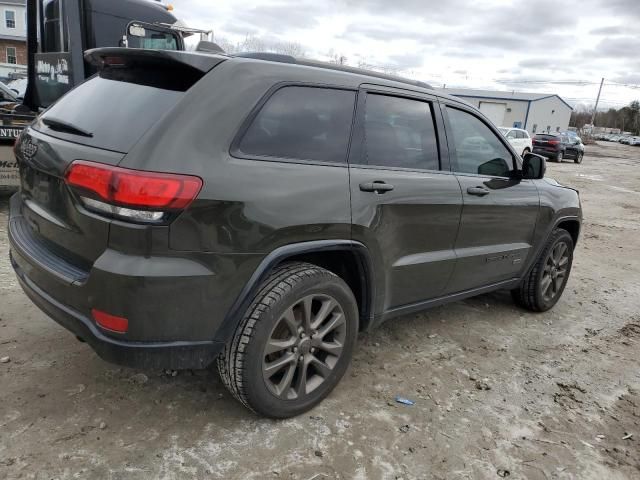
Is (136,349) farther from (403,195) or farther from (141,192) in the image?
(403,195)

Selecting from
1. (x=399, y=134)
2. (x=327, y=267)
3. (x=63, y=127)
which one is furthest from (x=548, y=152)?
(x=63, y=127)

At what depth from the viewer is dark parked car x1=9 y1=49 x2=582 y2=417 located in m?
2.10

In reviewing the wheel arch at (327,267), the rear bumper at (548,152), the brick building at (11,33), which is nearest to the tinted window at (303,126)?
the wheel arch at (327,267)

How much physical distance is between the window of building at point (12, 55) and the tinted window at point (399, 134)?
5154 cm

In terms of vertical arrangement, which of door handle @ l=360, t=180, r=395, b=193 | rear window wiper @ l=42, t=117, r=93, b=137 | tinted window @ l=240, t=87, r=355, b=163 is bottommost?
door handle @ l=360, t=180, r=395, b=193

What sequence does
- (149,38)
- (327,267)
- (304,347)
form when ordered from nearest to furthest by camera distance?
(304,347)
(327,267)
(149,38)

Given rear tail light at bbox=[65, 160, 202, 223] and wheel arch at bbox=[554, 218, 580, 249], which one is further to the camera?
wheel arch at bbox=[554, 218, 580, 249]

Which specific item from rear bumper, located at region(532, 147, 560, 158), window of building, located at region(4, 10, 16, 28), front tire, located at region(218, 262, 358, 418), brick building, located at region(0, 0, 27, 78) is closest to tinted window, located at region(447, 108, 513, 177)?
front tire, located at region(218, 262, 358, 418)

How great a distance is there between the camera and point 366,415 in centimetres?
279

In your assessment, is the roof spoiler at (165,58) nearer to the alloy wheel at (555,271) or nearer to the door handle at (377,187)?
the door handle at (377,187)

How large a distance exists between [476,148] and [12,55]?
5176 cm

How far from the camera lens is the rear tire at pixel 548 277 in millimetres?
4434

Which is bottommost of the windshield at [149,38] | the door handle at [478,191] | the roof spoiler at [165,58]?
the door handle at [478,191]

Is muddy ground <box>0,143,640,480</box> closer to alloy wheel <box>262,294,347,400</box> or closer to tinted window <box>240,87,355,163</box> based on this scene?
alloy wheel <box>262,294,347,400</box>
